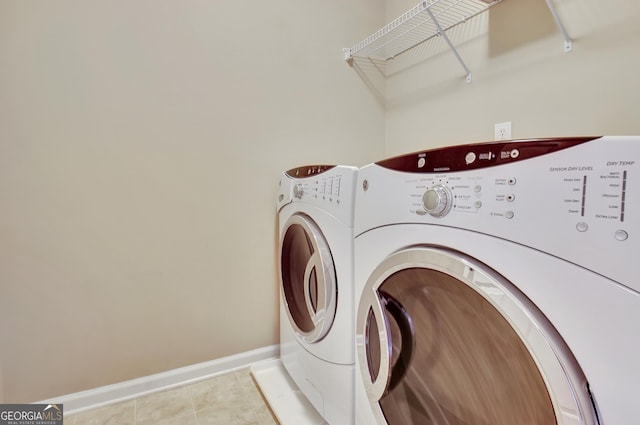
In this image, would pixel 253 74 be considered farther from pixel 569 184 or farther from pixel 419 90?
pixel 569 184

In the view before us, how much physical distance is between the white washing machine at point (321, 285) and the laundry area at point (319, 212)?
1 centimetres

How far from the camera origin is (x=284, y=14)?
159 centimetres

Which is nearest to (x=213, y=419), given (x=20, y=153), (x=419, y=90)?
(x=20, y=153)

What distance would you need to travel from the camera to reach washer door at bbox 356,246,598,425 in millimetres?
493

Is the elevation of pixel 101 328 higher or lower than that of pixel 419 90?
lower

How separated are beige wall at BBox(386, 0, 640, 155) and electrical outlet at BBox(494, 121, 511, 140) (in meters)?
0.02

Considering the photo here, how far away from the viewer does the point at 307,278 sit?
4.06 ft

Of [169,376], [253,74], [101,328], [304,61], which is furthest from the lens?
[304,61]

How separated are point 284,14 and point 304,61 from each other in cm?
23

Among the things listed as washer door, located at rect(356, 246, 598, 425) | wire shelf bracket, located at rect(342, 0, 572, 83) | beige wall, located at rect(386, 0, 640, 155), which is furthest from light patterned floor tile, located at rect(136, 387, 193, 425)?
wire shelf bracket, located at rect(342, 0, 572, 83)

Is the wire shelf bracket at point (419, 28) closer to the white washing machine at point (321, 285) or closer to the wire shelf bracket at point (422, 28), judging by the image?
the wire shelf bracket at point (422, 28)

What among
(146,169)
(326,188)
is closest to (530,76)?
(326,188)

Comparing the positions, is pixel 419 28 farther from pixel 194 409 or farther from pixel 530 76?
pixel 194 409

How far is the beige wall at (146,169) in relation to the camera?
3.97 feet
